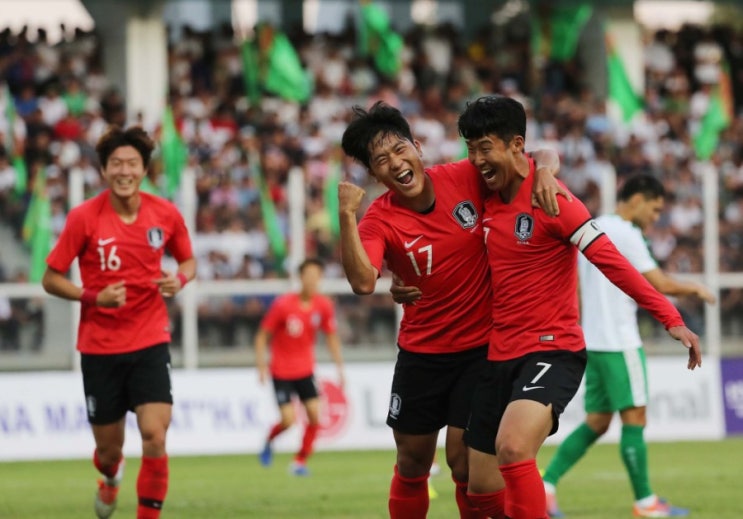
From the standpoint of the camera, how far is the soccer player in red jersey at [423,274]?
741 centimetres

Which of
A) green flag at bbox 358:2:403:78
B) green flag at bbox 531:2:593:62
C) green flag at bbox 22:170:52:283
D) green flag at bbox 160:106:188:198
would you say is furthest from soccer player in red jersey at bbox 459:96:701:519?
green flag at bbox 531:2:593:62

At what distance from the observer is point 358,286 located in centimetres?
720

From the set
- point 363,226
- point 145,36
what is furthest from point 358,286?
point 145,36

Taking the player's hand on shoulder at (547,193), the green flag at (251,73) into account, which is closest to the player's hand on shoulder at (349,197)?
the player's hand on shoulder at (547,193)

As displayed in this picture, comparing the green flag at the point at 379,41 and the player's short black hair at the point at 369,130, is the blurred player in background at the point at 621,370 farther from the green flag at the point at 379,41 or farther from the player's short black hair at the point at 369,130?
the green flag at the point at 379,41

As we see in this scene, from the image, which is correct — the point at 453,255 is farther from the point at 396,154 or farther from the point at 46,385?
the point at 46,385

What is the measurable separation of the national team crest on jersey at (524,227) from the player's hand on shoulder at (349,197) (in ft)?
2.55

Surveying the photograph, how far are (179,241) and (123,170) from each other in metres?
0.67

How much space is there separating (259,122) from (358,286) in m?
16.3

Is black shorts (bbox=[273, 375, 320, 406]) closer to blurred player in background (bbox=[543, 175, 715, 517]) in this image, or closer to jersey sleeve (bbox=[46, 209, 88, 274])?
blurred player in background (bbox=[543, 175, 715, 517])

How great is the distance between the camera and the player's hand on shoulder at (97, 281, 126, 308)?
9203 millimetres

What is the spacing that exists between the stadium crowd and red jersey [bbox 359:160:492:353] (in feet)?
34.7

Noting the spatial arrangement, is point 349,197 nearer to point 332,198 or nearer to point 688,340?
point 688,340

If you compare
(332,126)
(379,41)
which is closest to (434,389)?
(332,126)
